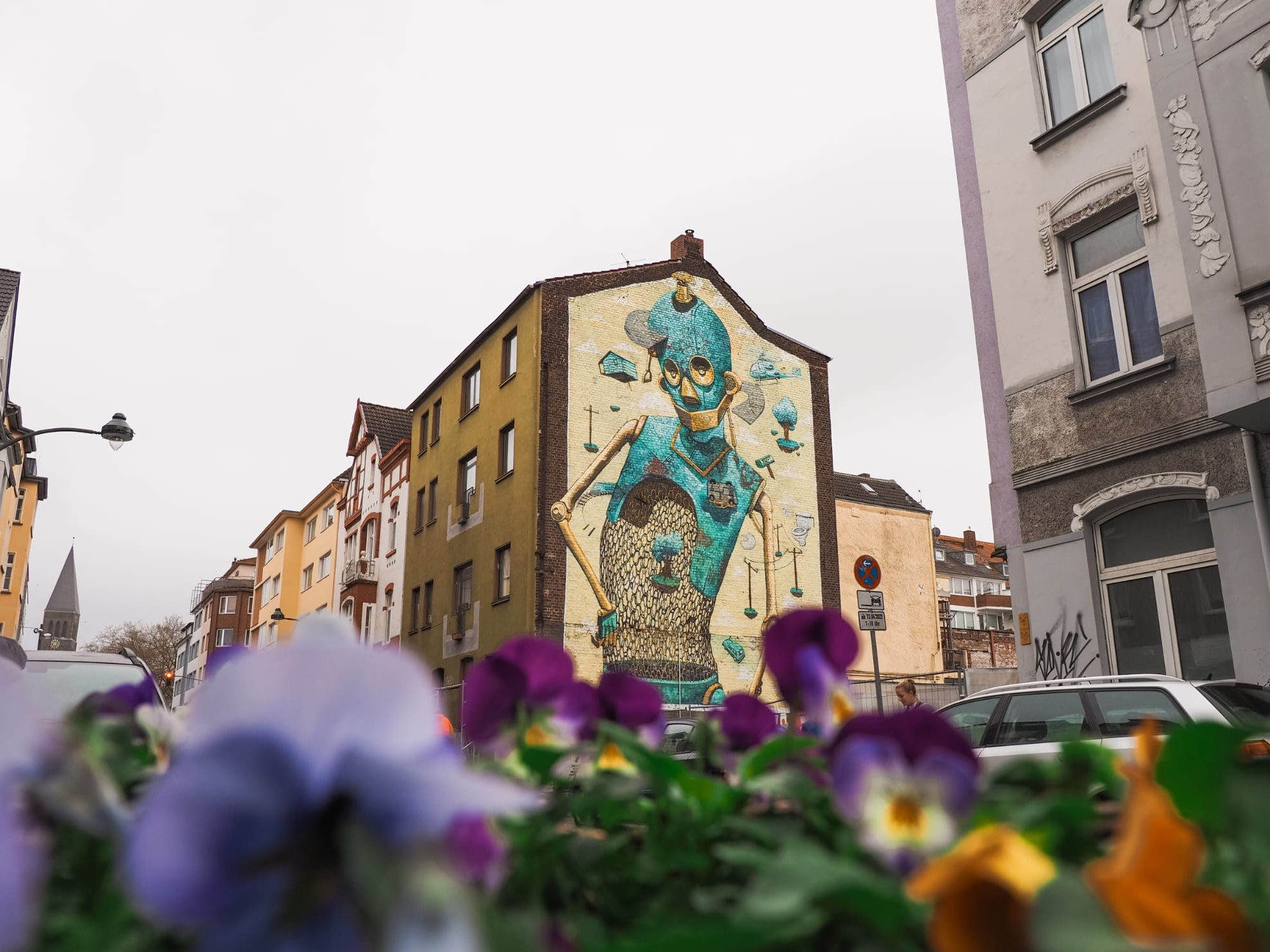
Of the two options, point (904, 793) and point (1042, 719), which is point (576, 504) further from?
point (904, 793)

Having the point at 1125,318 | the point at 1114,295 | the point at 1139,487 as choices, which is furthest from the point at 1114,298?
the point at 1139,487

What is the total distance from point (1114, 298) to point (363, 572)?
29.7 metres

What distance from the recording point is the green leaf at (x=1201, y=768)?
526 mm

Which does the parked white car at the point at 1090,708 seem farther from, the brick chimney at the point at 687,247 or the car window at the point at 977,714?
the brick chimney at the point at 687,247

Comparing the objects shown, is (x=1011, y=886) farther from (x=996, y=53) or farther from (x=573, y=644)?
(x=573, y=644)

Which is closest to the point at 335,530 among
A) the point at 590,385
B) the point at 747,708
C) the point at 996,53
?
the point at 590,385

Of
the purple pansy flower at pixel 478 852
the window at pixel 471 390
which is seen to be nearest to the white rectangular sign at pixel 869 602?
the purple pansy flower at pixel 478 852

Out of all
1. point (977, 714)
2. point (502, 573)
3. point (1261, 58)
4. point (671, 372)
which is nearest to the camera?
point (977, 714)

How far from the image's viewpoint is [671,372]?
26141 mm

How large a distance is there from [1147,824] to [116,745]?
2.08 feet

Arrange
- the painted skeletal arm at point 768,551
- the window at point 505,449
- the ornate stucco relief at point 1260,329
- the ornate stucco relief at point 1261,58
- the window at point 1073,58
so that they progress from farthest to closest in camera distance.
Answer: the window at point 505,449 < the painted skeletal arm at point 768,551 < the window at point 1073,58 < the ornate stucco relief at point 1261,58 < the ornate stucco relief at point 1260,329

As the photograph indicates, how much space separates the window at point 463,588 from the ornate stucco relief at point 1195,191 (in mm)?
20780

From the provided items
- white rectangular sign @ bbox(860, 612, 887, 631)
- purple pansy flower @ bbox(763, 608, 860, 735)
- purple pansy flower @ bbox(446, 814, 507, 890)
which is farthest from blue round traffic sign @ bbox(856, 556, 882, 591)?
purple pansy flower @ bbox(446, 814, 507, 890)

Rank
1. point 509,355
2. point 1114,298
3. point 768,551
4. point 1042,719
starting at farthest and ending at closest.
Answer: point 509,355, point 768,551, point 1114,298, point 1042,719
